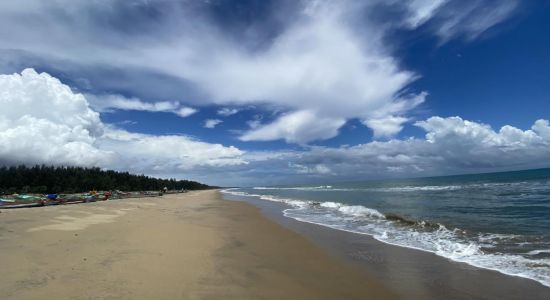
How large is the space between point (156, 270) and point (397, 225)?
13.5 m

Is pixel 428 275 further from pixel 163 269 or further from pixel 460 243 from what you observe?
pixel 163 269

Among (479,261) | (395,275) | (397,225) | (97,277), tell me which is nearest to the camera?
(97,277)

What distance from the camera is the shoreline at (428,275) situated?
6900 mm

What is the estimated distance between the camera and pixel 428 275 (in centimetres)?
824

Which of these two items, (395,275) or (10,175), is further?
(10,175)

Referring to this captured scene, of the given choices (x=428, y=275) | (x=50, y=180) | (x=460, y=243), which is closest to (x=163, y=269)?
(x=428, y=275)

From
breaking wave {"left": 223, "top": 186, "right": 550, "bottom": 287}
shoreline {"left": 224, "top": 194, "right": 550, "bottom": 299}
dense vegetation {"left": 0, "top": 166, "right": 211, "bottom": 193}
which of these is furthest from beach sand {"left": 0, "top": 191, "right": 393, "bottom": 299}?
dense vegetation {"left": 0, "top": 166, "right": 211, "bottom": 193}

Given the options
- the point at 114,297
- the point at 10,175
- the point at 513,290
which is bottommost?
the point at 513,290

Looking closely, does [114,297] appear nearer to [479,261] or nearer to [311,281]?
[311,281]

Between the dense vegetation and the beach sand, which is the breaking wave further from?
the dense vegetation

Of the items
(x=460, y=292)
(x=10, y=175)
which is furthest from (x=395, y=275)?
(x=10, y=175)

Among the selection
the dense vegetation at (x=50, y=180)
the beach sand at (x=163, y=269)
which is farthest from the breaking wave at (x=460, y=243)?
the dense vegetation at (x=50, y=180)

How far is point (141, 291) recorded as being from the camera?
20.6 ft

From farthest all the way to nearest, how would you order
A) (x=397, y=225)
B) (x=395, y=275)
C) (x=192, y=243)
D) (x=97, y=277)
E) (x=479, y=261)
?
(x=397, y=225)
(x=192, y=243)
(x=479, y=261)
(x=395, y=275)
(x=97, y=277)
